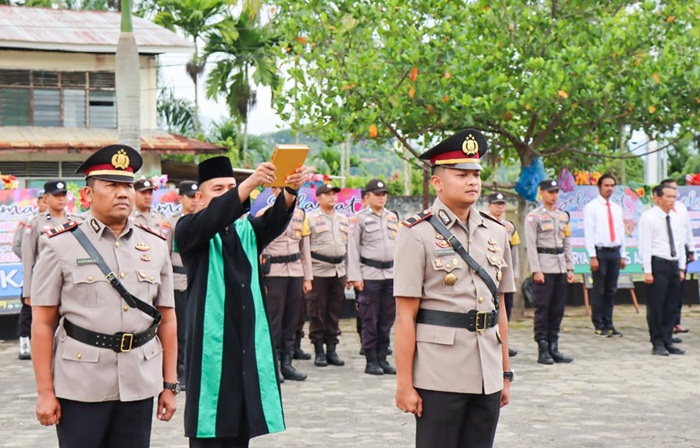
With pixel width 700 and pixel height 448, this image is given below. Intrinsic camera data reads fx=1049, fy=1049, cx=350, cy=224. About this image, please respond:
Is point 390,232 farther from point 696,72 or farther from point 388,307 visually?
point 696,72

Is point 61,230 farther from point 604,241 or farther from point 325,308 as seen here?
point 604,241

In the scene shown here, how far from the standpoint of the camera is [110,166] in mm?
4797

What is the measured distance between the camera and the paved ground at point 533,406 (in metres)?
7.59

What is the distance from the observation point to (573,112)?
49.2ft

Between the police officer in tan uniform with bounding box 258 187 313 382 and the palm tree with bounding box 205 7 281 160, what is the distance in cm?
2289

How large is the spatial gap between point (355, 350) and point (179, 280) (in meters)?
3.28

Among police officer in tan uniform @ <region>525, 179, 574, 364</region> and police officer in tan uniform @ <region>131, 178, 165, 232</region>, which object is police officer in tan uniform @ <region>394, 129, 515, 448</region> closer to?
police officer in tan uniform @ <region>131, 178, 165, 232</region>

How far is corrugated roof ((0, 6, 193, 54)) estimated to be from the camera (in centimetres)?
2556

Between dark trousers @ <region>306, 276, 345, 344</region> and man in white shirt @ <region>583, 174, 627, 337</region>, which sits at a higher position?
man in white shirt @ <region>583, 174, 627, 337</region>

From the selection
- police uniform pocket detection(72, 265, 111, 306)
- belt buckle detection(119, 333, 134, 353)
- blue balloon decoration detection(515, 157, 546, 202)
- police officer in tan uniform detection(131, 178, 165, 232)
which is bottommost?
belt buckle detection(119, 333, 134, 353)

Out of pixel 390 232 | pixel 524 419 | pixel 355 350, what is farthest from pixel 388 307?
pixel 524 419

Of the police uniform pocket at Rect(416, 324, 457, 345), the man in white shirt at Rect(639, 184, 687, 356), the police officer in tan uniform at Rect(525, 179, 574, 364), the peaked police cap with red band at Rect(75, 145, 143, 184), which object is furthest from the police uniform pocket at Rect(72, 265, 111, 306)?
the man in white shirt at Rect(639, 184, 687, 356)

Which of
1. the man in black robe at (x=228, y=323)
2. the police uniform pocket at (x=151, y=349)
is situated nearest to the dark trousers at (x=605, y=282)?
the man in black robe at (x=228, y=323)

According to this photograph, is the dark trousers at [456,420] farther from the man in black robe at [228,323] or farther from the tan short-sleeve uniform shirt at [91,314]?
the tan short-sleeve uniform shirt at [91,314]
